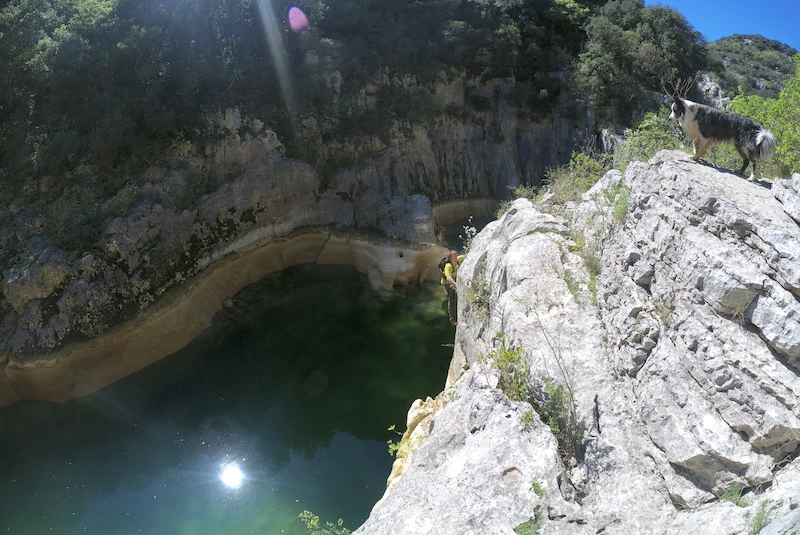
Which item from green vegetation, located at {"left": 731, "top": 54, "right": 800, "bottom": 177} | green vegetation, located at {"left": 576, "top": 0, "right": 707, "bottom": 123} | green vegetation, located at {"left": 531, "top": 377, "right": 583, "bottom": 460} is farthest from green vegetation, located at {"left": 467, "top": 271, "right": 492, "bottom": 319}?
green vegetation, located at {"left": 576, "top": 0, "right": 707, "bottom": 123}

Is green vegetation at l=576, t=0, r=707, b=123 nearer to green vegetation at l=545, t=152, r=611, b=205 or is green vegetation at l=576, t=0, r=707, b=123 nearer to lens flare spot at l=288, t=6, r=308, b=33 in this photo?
green vegetation at l=545, t=152, r=611, b=205

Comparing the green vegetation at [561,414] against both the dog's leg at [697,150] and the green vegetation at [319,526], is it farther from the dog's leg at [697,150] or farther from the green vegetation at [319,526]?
the dog's leg at [697,150]

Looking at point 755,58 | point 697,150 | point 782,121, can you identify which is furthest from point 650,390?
point 755,58

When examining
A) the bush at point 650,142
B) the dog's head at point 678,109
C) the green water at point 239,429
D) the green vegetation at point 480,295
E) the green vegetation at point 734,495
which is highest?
the dog's head at point 678,109

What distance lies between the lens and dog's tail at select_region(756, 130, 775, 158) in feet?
21.2

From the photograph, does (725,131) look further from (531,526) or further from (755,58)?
(755,58)

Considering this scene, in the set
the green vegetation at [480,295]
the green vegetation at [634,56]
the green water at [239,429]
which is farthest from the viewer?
the green vegetation at [634,56]

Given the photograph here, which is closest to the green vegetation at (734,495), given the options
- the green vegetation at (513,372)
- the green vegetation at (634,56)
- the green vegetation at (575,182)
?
the green vegetation at (513,372)

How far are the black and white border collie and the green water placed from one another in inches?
339

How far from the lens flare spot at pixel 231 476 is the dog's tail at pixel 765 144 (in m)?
11.0

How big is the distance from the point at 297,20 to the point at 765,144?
17.0 m

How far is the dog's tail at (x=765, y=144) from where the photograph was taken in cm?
647

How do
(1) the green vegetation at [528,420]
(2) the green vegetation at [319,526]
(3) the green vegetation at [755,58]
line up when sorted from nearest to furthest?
(1) the green vegetation at [528,420] < (2) the green vegetation at [319,526] < (3) the green vegetation at [755,58]

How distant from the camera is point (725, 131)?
6832 millimetres
